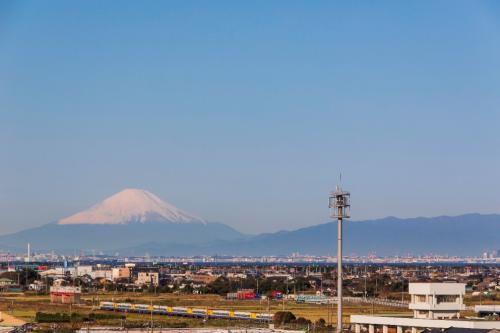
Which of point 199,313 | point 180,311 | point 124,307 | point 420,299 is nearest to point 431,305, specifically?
point 420,299

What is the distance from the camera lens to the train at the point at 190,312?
68875 millimetres

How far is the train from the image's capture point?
→ 226 feet

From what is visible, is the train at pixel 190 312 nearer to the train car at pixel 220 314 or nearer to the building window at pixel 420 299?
the train car at pixel 220 314

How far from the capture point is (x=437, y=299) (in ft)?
166

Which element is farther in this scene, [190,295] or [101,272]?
[101,272]

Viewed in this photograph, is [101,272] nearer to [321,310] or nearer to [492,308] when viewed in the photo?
[321,310]

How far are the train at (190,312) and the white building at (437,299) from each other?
706 inches

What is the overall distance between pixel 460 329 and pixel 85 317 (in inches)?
1301

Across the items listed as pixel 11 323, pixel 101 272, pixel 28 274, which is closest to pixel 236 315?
pixel 11 323

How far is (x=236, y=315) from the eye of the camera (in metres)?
70.4

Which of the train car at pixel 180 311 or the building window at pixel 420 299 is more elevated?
the building window at pixel 420 299

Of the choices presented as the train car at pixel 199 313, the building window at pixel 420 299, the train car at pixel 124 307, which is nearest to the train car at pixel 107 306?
the train car at pixel 124 307

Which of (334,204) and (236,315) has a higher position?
(334,204)

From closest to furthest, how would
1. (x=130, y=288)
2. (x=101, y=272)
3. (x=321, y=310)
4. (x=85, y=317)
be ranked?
(x=85, y=317) → (x=321, y=310) → (x=130, y=288) → (x=101, y=272)
